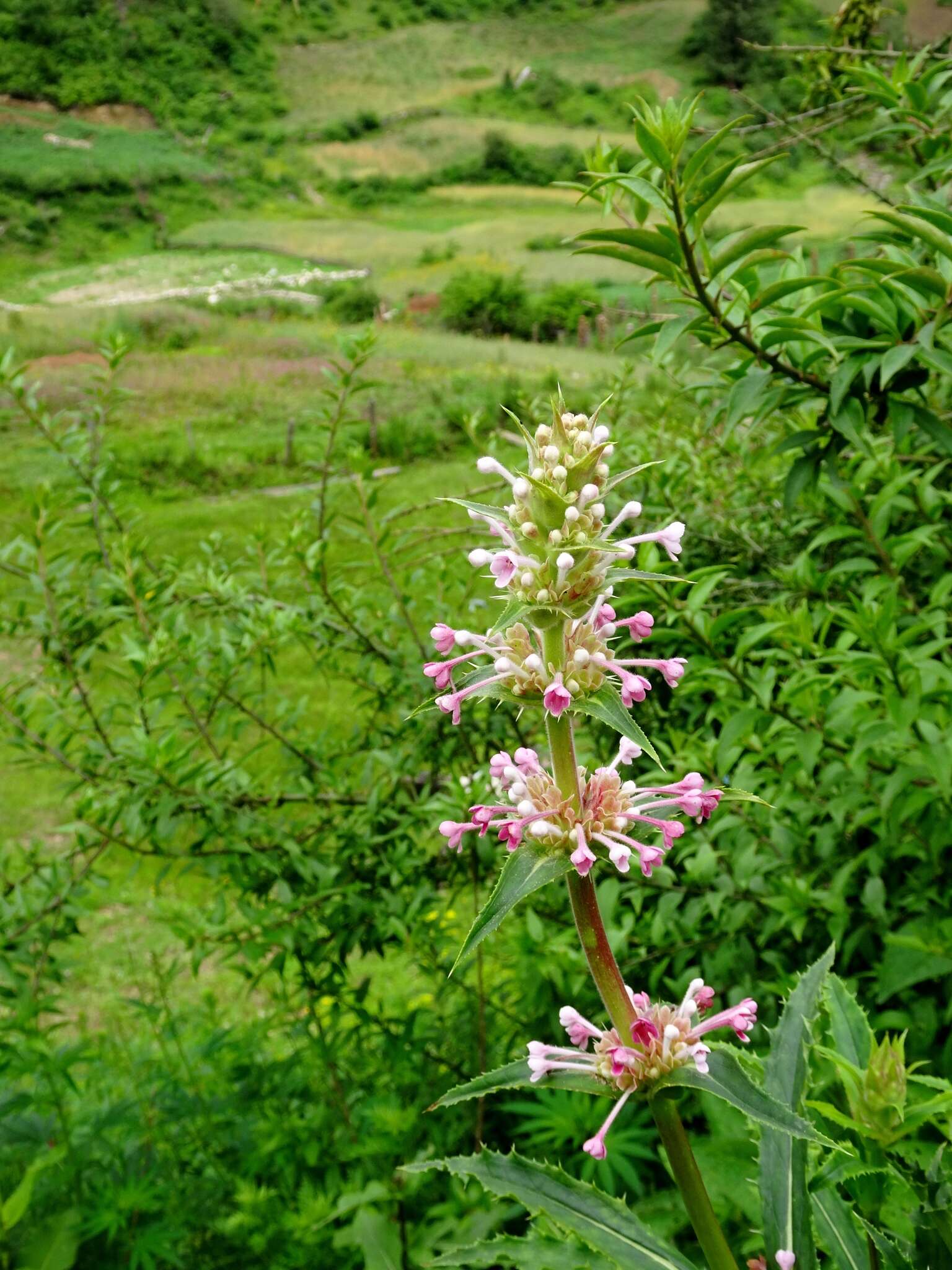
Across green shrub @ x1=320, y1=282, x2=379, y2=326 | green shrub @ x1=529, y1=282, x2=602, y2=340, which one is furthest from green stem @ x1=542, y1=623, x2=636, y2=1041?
green shrub @ x1=320, y1=282, x2=379, y2=326

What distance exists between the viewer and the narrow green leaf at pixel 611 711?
0.41m

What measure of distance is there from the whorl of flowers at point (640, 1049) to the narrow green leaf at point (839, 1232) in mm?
274

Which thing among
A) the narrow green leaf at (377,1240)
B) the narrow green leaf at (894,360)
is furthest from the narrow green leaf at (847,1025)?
the narrow green leaf at (377,1240)

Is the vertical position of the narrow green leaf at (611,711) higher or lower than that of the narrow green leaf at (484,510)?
lower

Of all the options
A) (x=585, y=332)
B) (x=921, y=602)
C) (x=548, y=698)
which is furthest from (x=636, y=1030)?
(x=585, y=332)

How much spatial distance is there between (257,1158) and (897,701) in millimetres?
1285

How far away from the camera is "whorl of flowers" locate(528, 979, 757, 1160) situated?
1.52 feet

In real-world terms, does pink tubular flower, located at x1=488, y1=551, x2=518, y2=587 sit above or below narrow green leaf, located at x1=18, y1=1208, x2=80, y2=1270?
above

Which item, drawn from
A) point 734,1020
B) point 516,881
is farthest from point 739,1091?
point 516,881

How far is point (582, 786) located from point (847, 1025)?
362 millimetres

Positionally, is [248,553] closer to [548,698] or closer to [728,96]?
[548,698]

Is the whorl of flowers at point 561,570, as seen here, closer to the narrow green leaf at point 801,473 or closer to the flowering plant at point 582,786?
the flowering plant at point 582,786

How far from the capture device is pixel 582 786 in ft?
1.63

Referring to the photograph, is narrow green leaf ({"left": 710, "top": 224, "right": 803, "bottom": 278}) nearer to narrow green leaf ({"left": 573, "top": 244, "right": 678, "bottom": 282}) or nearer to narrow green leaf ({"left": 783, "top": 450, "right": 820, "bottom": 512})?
narrow green leaf ({"left": 573, "top": 244, "right": 678, "bottom": 282})
